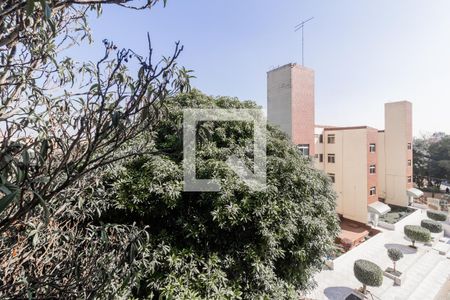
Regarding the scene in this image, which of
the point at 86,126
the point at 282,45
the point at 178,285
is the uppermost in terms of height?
the point at 282,45

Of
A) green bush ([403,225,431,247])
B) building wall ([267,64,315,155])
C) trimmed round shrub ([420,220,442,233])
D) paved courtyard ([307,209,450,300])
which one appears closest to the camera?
paved courtyard ([307,209,450,300])

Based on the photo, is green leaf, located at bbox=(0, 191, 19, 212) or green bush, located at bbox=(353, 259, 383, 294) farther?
green bush, located at bbox=(353, 259, 383, 294)

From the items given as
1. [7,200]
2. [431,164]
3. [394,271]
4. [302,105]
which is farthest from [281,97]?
[431,164]

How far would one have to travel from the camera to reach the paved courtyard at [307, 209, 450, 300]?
30.1 feet

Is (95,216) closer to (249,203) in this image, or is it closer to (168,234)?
(168,234)

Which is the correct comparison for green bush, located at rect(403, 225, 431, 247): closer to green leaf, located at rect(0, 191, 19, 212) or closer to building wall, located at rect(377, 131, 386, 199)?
building wall, located at rect(377, 131, 386, 199)

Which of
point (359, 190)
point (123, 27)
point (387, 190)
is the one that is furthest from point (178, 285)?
point (387, 190)

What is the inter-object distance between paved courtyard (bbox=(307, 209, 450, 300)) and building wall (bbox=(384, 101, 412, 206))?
7181 mm

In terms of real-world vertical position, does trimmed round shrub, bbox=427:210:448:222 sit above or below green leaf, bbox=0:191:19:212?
below

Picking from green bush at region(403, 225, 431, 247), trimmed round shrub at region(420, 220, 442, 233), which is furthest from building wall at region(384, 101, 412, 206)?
green bush at region(403, 225, 431, 247)

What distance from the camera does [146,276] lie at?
388 cm

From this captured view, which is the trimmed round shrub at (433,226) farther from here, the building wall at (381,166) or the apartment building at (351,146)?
the building wall at (381,166)

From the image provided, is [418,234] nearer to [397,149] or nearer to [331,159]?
[331,159]

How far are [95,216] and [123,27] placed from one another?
3458 mm
